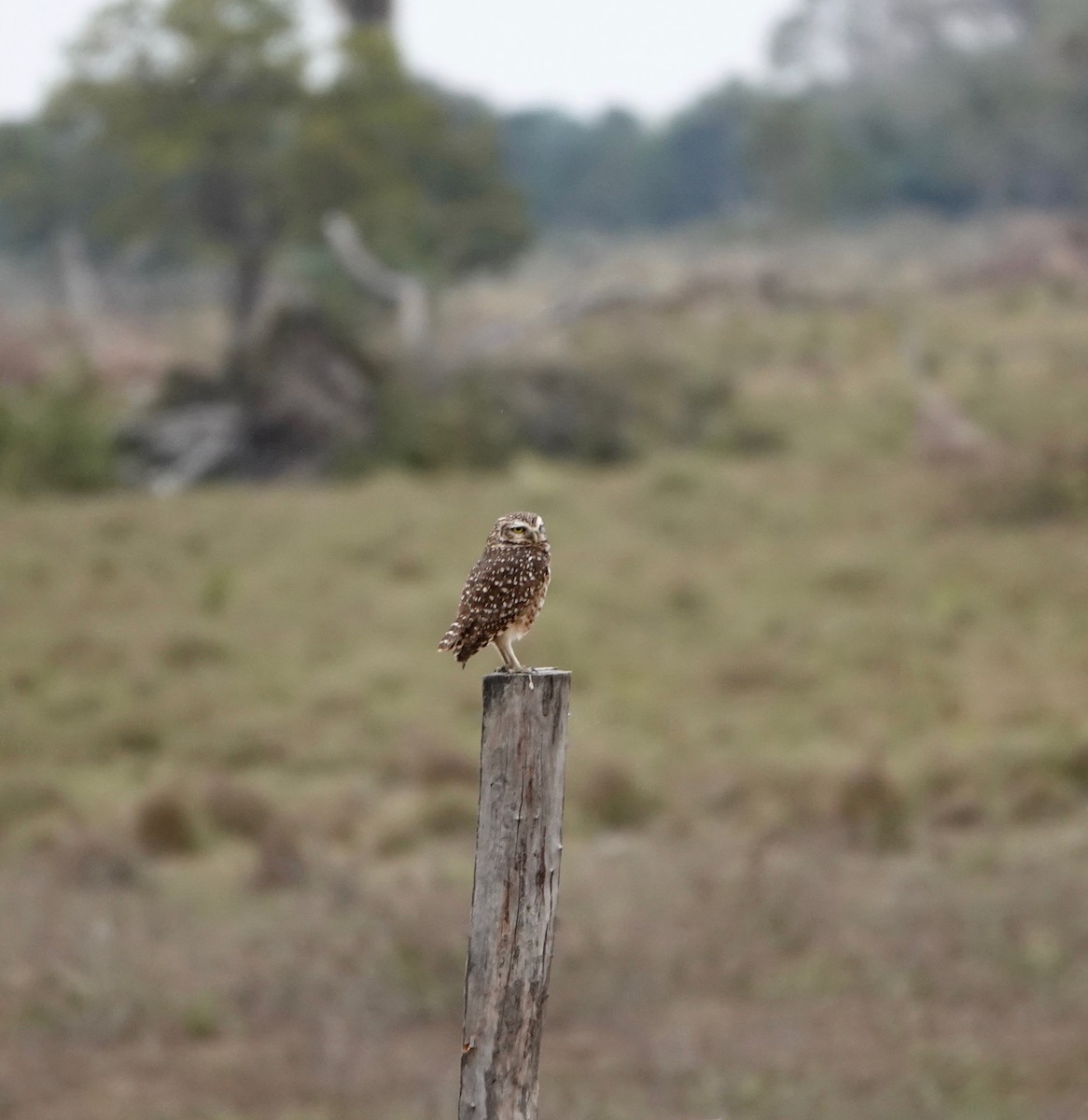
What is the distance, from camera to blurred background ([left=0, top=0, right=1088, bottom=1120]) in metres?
8.97

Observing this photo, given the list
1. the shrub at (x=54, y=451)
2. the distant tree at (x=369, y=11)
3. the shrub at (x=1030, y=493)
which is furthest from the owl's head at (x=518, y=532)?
the distant tree at (x=369, y=11)

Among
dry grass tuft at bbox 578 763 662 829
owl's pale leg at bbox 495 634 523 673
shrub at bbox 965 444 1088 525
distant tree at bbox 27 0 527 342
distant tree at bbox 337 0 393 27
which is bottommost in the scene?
dry grass tuft at bbox 578 763 662 829

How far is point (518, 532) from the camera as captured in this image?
495 centimetres

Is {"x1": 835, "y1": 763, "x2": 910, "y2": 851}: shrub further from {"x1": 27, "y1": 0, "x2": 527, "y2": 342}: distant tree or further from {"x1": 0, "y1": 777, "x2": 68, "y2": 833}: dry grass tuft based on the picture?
{"x1": 27, "y1": 0, "x2": 527, "y2": 342}: distant tree

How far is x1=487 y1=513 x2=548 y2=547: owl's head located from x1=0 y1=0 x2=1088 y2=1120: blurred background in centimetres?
350

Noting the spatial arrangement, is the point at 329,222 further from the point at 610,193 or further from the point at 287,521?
the point at 610,193

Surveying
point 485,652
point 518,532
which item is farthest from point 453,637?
point 485,652

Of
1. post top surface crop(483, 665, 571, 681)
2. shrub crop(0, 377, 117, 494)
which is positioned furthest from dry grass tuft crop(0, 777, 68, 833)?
shrub crop(0, 377, 117, 494)

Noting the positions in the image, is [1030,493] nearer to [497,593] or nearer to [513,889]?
[497,593]

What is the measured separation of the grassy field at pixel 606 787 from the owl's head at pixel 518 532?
3581 millimetres

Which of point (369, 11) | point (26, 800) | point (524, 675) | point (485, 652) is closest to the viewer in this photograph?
point (524, 675)

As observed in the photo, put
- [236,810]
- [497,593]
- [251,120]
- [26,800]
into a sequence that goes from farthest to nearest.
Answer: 1. [251,120]
2. [26,800]
3. [236,810]
4. [497,593]

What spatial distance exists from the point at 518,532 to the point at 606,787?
8077 mm

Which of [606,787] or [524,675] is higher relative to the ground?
[524,675]
